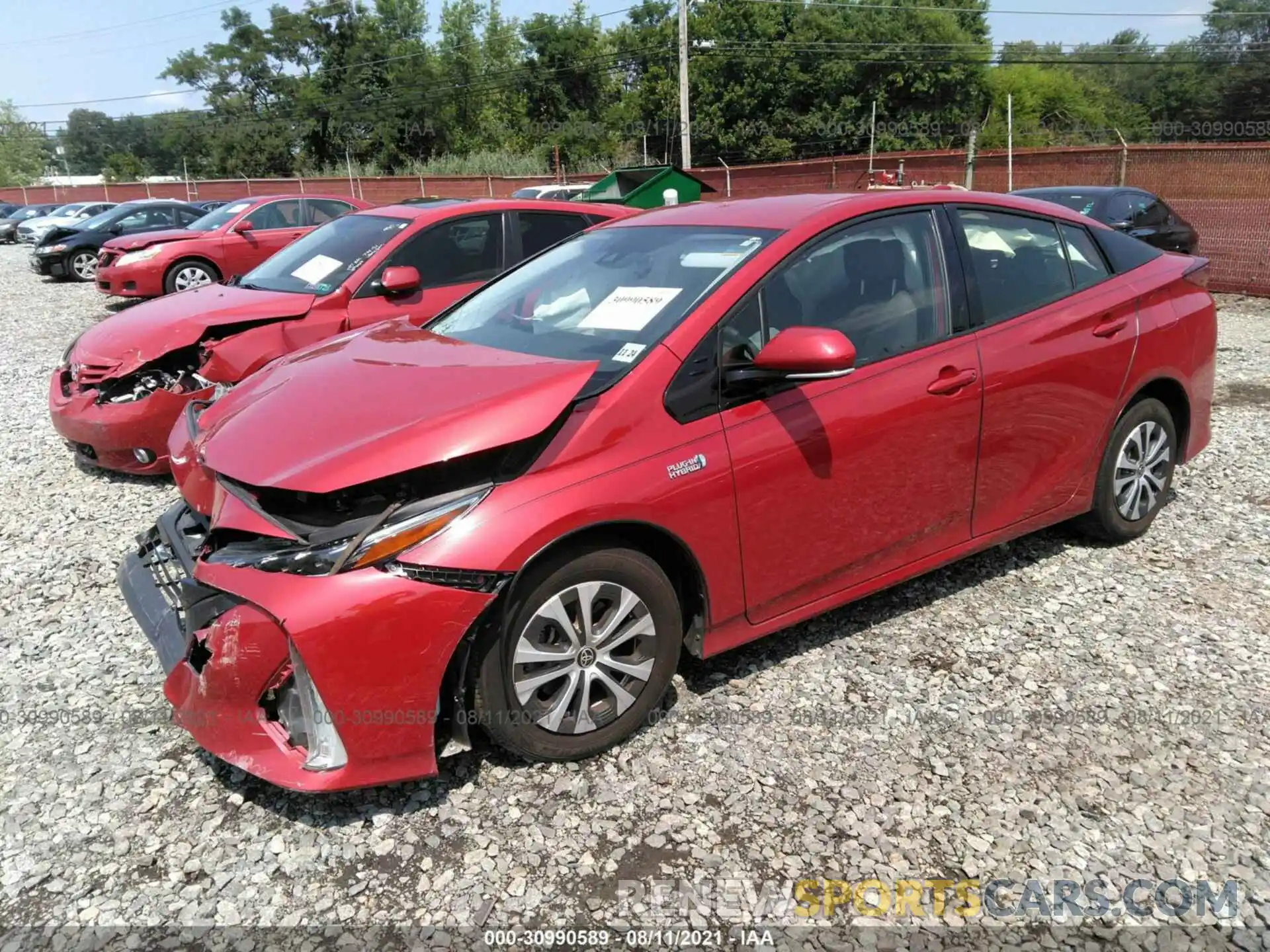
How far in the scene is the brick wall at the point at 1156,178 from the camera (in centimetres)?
1288

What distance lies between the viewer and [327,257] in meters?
6.65

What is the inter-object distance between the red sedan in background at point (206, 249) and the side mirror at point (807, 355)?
10521mm

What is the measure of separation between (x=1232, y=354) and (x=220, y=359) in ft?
30.1

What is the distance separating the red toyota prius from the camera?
260cm

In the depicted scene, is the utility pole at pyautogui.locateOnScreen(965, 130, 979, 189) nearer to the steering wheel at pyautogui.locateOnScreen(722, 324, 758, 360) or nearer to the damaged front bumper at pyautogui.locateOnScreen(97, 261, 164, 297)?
the damaged front bumper at pyautogui.locateOnScreen(97, 261, 164, 297)

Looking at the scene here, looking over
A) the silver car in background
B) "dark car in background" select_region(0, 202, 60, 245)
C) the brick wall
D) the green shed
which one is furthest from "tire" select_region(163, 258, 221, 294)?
"dark car in background" select_region(0, 202, 60, 245)

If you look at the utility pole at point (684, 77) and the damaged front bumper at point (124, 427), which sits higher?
the utility pole at point (684, 77)

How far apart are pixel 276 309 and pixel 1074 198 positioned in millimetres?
9804

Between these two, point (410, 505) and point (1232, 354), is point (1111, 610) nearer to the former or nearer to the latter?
point (410, 505)

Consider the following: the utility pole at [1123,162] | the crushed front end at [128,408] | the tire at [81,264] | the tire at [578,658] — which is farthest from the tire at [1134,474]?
the tire at [81,264]

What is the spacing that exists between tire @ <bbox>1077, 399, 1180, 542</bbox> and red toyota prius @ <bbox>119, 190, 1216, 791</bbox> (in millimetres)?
34

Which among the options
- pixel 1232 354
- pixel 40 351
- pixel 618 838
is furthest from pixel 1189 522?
pixel 40 351

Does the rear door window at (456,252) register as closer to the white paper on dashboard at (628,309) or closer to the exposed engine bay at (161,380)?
the exposed engine bay at (161,380)

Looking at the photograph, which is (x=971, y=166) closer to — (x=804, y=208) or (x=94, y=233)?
(x=94, y=233)
